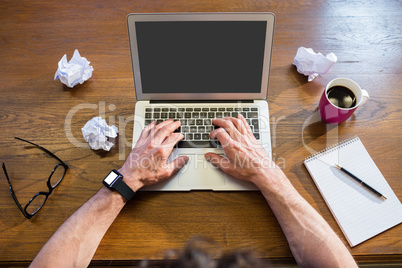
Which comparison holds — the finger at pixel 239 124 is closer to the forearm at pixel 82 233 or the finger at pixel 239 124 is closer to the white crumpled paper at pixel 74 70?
the forearm at pixel 82 233

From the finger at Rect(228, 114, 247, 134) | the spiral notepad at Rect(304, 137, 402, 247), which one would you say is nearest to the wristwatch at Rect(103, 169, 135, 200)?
the finger at Rect(228, 114, 247, 134)

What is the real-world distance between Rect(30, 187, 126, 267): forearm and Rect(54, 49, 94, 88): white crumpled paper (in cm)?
40

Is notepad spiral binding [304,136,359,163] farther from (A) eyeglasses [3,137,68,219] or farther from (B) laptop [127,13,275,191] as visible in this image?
(A) eyeglasses [3,137,68,219]

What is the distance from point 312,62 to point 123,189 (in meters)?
0.72

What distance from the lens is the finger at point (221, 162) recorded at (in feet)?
3.02

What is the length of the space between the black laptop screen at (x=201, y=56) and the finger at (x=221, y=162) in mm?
205

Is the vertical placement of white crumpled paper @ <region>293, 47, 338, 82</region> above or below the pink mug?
above

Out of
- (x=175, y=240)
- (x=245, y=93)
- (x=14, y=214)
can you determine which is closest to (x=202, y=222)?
(x=175, y=240)

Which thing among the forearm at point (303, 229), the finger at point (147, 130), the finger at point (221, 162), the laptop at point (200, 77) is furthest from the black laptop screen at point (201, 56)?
the forearm at point (303, 229)

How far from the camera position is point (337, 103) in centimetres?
97

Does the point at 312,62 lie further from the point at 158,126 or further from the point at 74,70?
the point at 74,70

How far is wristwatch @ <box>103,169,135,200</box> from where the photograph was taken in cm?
88

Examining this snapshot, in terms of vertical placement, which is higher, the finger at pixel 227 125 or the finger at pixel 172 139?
the finger at pixel 227 125

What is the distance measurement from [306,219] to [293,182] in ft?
0.40
